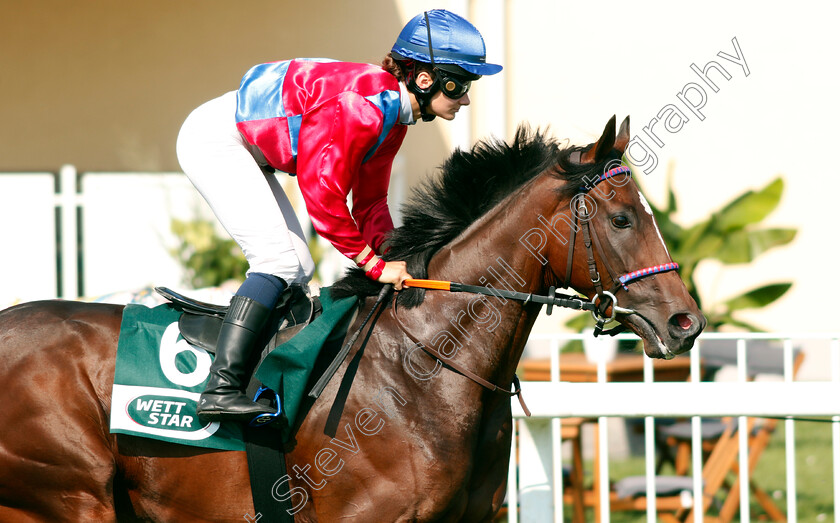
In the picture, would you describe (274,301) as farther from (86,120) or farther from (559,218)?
(86,120)

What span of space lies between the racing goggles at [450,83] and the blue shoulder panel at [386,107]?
A: 14 centimetres

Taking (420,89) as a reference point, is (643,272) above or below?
below

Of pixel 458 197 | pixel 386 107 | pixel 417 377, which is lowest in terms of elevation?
pixel 417 377

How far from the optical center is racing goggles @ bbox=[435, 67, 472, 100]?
2.65m

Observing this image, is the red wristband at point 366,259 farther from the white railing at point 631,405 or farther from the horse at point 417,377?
the white railing at point 631,405

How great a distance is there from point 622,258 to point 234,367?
44.8 inches

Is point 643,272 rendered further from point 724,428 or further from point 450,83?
point 724,428

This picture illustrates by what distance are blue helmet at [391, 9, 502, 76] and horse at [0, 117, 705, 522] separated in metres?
0.29

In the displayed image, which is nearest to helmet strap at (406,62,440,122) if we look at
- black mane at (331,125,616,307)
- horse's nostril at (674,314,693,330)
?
black mane at (331,125,616,307)

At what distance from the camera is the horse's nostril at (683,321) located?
238 centimetres

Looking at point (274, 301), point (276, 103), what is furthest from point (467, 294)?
point (276, 103)

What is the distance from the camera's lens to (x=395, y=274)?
2.58 metres

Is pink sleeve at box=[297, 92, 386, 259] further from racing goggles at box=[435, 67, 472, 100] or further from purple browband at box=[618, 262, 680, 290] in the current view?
purple browband at box=[618, 262, 680, 290]

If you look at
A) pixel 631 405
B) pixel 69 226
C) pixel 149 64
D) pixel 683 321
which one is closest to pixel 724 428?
pixel 631 405
